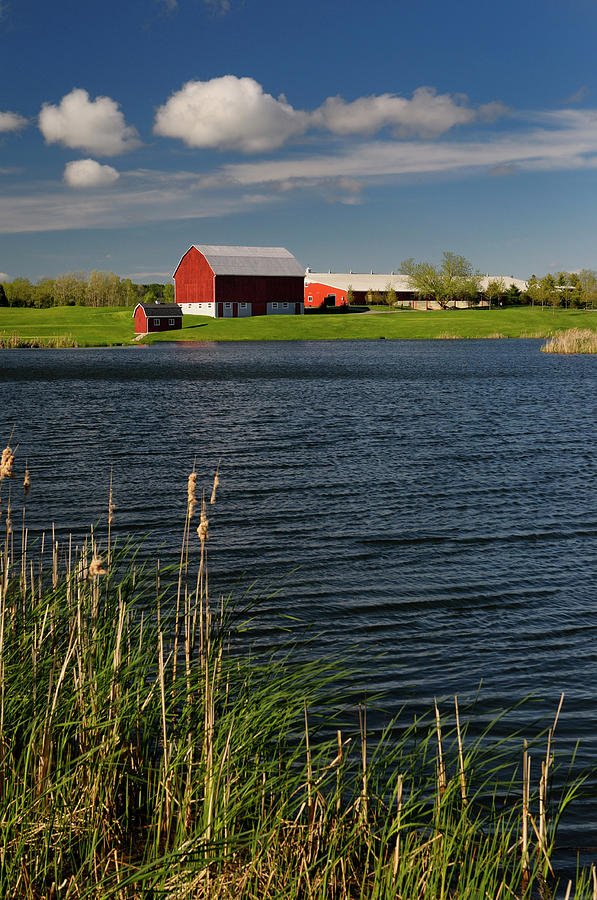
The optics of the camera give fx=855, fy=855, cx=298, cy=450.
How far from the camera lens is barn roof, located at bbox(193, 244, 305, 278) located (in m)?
121

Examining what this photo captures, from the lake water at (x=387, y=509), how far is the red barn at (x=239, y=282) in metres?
76.5

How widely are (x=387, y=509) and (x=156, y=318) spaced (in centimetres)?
9089

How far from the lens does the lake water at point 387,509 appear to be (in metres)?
10.4

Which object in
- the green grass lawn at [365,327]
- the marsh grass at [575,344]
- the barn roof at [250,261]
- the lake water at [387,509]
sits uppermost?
the barn roof at [250,261]

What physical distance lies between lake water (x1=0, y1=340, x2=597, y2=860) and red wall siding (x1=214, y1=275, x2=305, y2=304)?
250ft

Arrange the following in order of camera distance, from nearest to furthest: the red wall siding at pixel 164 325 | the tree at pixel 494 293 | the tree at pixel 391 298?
the red wall siding at pixel 164 325 → the tree at pixel 494 293 → the tree at pixel 391 298

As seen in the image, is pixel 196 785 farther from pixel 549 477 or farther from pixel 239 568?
pixel 549 477

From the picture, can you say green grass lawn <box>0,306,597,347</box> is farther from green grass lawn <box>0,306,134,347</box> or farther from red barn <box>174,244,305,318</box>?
red barn <box>174,244,305,318</box>

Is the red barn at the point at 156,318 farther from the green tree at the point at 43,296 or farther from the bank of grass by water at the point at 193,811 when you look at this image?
the bank of grass by water at the point at 193,811

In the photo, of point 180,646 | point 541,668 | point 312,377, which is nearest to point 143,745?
point 180,646

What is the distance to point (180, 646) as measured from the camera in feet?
30.1

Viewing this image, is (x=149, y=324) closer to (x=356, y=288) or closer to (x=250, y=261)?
(x=250, y=261)

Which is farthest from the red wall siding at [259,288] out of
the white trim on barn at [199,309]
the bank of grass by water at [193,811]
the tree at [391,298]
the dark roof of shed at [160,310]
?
the bank of grass by water at [193,811]

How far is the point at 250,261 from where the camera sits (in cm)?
12375
